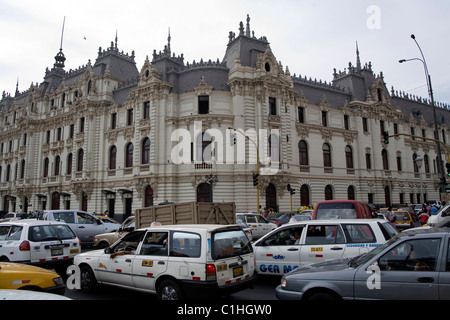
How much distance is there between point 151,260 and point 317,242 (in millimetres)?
4242

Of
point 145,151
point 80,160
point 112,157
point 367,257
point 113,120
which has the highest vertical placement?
point 113,120

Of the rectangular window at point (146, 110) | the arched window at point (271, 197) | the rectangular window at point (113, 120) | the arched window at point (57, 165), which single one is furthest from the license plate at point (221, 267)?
the arched window at point (57, 165)

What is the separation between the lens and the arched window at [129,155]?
38000mm

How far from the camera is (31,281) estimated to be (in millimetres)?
6469

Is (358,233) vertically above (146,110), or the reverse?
(146,110)

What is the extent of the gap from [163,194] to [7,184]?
33.4m

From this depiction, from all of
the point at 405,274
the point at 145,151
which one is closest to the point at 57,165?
the point at 145,151

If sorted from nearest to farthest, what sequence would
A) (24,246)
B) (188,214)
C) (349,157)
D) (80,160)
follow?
1. (24,246)
2. (188,214)
3. (349,157)
4. (80,160)

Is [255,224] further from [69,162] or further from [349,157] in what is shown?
[69,162]

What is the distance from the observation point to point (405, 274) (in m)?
5.29

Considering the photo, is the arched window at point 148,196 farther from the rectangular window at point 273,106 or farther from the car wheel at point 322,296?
the car wheel at point 322,296

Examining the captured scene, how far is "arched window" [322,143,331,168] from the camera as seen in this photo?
39812 mm

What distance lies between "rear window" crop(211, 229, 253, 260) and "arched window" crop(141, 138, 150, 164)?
29080 millimetres

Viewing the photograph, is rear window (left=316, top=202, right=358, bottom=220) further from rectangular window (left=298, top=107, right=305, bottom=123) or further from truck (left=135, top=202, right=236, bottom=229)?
rectangular window (left=298, top=107, right=305, bottom=123)
